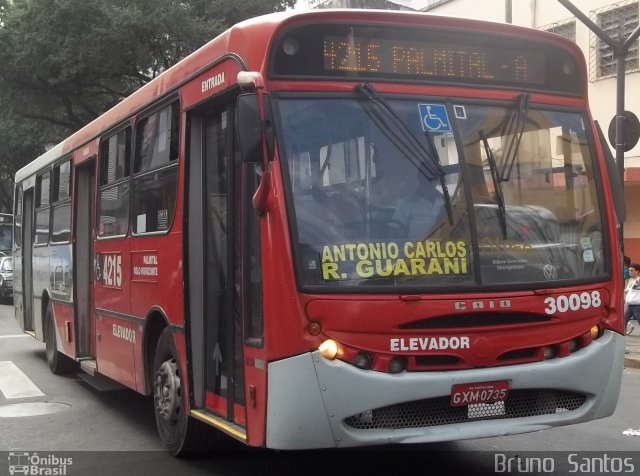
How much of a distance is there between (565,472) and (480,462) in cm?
66

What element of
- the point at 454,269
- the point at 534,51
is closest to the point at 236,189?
the point at 454,269

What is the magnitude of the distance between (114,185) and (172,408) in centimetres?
266

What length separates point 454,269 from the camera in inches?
196

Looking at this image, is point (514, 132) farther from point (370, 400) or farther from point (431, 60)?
point (370, 400)

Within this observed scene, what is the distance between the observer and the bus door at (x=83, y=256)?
9.54m

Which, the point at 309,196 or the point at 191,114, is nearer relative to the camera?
the point at 309,196

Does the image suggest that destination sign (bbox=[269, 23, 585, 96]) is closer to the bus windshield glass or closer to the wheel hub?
the wheel hub

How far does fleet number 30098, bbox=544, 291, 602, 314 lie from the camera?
204 inches

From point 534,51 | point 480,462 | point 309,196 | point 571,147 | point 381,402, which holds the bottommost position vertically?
point 480,462

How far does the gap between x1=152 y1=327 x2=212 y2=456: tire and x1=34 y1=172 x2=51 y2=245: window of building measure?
5.41 m

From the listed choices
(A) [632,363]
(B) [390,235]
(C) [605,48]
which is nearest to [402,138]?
(B) [390,235]

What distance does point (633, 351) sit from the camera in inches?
524

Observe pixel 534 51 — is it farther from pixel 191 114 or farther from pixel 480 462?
pixel 480 462

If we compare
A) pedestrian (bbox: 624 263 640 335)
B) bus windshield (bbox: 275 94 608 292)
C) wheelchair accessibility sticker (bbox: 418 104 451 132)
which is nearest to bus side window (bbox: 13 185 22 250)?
bus windshield (bbox: 275 94 608 292)
